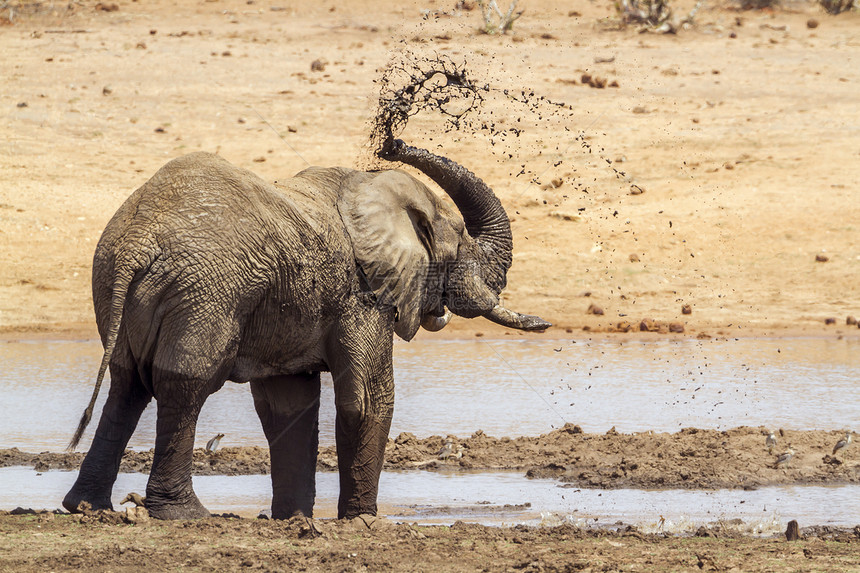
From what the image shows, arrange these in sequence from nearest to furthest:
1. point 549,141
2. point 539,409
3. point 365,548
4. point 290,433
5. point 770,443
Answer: point 365,548, point 290,433, point 770,443, point 539,409, point 549,141

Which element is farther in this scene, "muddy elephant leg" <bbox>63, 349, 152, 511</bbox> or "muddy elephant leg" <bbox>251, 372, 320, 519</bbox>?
"muddy elephant leg" <bbox>251, 372, 320, 519</bbox>

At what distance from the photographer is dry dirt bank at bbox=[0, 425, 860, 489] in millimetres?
8039

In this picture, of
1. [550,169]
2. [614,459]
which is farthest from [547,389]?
[550,169]

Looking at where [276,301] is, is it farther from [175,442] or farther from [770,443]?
[770,443]

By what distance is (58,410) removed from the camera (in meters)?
9.59

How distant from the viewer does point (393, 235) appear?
6.60m

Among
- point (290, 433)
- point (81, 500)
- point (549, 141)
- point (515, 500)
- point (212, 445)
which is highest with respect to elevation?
point (549, 141)

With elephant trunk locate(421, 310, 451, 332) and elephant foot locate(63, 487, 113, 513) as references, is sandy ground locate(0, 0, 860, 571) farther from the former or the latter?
elephant trunk locate(421, 310, 451, 332)

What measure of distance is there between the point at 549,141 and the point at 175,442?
1112 cm

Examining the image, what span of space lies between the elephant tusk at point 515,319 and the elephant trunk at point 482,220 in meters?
0.13

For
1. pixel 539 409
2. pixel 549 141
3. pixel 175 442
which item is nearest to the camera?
pixel 175 442

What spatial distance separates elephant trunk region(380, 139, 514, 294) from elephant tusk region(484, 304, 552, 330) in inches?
5.2

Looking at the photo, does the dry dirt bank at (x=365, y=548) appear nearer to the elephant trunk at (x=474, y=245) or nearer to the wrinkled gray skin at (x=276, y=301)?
the wrinkled gray skin at (x=276, y=301)

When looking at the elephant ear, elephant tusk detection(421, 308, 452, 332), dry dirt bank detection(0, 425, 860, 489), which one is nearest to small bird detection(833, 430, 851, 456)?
dry dirt bank detection(0, 425, 860, 489)
